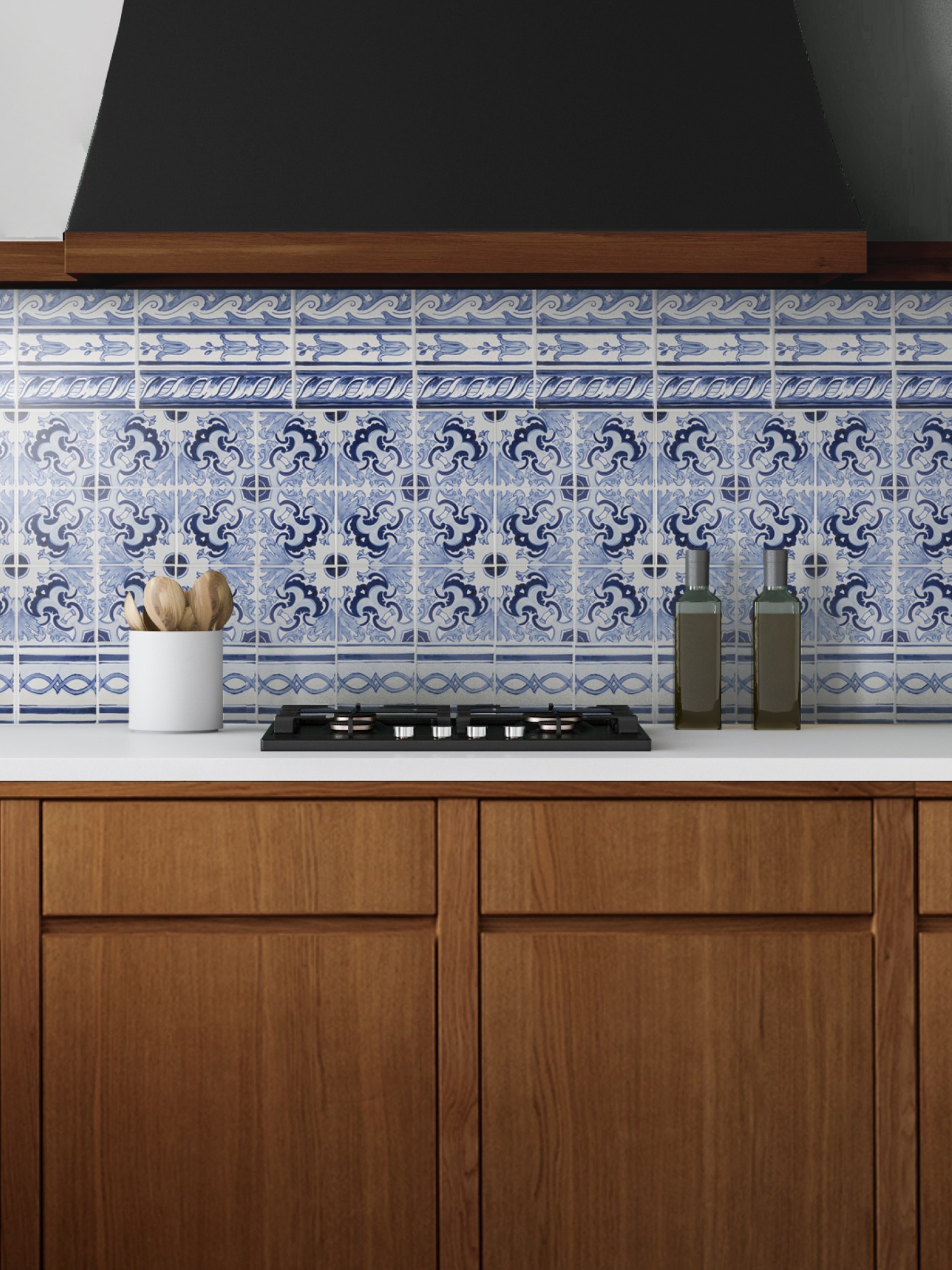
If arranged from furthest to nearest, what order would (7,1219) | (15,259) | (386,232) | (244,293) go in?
(244,293), (15,259), (386,232), (7,1219)

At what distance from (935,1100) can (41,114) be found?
7.29 feet

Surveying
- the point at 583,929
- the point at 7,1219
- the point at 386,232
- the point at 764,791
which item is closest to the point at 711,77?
the point at 386,232

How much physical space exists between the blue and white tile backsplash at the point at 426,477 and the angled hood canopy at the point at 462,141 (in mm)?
363

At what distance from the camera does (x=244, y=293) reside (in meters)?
2.27

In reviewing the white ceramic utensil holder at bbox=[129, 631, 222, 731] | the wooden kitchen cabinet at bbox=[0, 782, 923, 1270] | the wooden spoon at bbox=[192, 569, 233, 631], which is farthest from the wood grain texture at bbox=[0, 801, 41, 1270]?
the wooden spoon at bbox=[192, 569, 233, 631]

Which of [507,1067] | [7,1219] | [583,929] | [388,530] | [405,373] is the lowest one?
[7,1219]

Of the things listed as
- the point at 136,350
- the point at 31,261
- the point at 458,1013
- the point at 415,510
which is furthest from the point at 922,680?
the point at 31,261

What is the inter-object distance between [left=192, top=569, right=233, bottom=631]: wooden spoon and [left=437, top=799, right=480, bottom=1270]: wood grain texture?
650mm

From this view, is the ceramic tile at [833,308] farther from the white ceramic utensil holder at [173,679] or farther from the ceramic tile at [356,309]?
the white ceramic utensil holder at [173,679]

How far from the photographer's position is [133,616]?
6.79ft

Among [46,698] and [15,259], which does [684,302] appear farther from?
[46,698]

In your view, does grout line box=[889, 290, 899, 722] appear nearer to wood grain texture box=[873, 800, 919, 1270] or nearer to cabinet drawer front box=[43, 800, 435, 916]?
wood grain texture box=[873, 800, 919, 1270]

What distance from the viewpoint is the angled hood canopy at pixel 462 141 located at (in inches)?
74.6

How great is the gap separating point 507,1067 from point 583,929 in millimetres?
233
